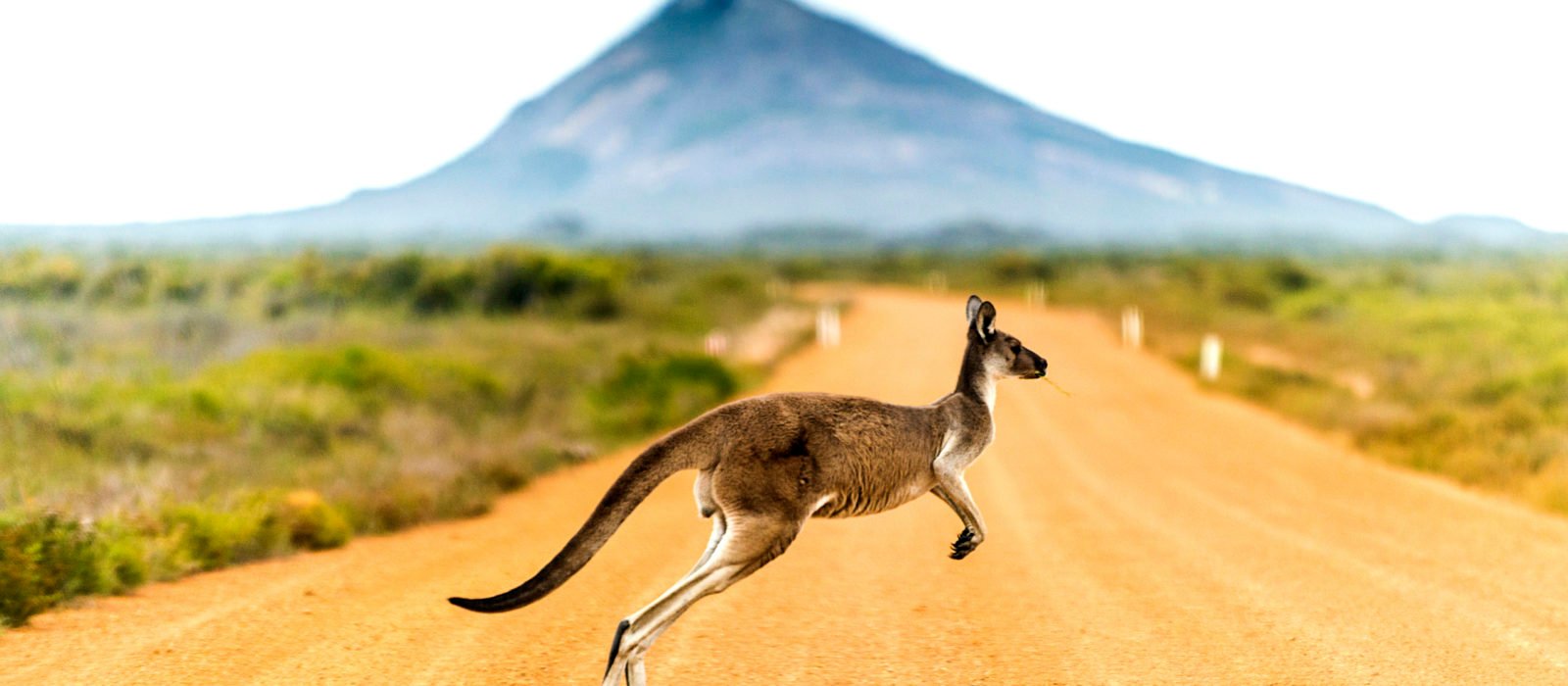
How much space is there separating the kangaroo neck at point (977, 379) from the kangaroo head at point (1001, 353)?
11mm

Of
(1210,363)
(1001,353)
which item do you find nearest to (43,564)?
(1001,353)

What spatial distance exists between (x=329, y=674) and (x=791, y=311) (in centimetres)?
3761

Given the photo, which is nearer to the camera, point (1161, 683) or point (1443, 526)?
point (1161, 683)

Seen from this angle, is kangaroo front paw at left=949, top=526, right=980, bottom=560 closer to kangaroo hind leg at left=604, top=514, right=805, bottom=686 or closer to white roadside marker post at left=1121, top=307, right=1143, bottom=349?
kangaroo hind leg at left=604, top=514, right=805, bottom=686

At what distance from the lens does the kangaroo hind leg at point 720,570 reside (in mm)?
4281

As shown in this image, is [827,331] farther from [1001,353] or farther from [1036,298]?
[1001,353]

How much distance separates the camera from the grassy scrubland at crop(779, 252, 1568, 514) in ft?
61.8

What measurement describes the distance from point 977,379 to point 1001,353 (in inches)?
5.5

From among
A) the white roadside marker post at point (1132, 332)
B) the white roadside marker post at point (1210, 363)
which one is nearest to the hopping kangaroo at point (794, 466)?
the white roadside marker post at point (1210, 363)

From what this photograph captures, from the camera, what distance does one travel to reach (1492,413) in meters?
20.9

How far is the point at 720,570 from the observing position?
4316 mm

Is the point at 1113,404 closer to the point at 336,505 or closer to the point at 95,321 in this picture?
the point at 336,505

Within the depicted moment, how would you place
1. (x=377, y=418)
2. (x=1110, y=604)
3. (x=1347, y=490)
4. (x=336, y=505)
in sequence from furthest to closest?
(x=377, y=418)
(x=1347, y=490)
(x=336, y=505)
(x=1110, y=604)

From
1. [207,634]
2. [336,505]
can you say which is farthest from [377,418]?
[207,634]
